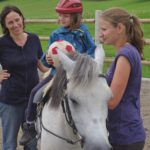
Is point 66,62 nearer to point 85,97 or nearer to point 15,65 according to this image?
point 85,97

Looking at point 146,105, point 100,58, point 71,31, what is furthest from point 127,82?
point 146,105

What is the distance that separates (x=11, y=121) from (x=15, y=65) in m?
0.58

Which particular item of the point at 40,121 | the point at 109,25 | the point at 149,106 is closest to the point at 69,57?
the point at 109,25

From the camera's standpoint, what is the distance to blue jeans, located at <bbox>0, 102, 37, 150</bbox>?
420 cm

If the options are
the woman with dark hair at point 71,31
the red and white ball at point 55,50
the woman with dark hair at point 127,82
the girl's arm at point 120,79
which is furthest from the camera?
the woman with dark hair at point 71,31

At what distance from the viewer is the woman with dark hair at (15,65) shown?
400 cm

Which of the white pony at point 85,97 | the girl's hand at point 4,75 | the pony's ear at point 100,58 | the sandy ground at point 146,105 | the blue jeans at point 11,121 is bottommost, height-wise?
the sandy ground at point 146,105

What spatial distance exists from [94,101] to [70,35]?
1274 mm

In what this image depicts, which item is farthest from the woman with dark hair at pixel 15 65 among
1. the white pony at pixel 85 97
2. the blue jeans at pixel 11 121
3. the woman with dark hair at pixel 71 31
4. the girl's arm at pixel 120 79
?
the girl's arm at pixel 120 79

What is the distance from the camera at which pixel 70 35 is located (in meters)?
3.88

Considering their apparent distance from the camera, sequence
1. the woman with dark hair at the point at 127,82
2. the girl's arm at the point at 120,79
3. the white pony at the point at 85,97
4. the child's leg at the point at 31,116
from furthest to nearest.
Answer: the child's leg at the point at 31,116 < the woman with dark hair at the point at 127,82 < the girl's arm at the point at 120,79 < the white pony at the point at 85,97

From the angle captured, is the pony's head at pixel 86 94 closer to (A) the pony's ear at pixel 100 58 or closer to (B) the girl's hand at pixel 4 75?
(A) the pony's ear at pixel 100 58

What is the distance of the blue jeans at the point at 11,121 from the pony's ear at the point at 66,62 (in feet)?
5.03

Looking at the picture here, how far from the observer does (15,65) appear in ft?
13.2
